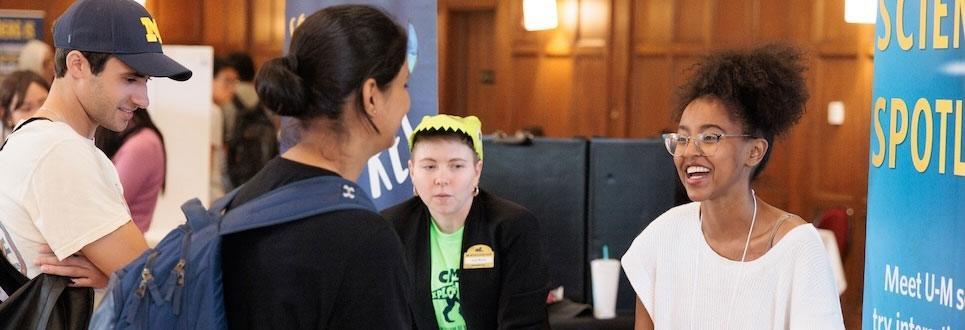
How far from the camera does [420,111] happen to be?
339cm

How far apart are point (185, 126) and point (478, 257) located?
4.81 meters

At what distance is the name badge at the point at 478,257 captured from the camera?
125 inches

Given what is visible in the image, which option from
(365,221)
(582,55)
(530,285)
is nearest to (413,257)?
(530,285)

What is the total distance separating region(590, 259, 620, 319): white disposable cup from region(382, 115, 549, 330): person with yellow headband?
1335 millimetres

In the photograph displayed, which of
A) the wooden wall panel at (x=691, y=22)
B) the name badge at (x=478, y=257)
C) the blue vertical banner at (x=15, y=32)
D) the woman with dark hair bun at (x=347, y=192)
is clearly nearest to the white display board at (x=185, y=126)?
the blue vertical banner at (x=15, y=32)

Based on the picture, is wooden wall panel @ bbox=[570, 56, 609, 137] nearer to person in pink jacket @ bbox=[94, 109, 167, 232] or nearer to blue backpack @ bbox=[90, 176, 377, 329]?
person in pink jacket @ bbox=[94, 109, 167, 232]

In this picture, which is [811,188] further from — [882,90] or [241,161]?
[882,90]

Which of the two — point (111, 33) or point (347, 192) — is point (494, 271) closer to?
point (111, 33)

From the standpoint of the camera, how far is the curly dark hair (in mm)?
2520

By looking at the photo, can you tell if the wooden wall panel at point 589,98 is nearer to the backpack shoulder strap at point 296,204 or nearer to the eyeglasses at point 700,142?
the eyeglasses at point 700,142

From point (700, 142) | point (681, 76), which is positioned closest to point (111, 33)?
point (700, 142)

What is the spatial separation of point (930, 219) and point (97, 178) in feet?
5.87

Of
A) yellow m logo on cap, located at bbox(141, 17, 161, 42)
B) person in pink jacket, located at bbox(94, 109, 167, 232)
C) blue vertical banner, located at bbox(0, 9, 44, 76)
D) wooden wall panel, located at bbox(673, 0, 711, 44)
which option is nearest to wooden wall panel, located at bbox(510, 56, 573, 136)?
wooden wall panel, located at bbox(673, 0, 711, 44)

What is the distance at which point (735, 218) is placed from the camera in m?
2.52
